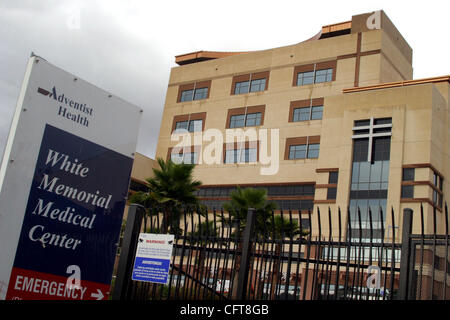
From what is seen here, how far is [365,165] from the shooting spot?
46.8 meters

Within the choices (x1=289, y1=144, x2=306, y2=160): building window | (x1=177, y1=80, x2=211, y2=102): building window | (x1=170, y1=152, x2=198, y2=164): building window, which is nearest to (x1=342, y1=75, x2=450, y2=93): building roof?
(x1=289, y1=144, x2=306, y2=160): building window

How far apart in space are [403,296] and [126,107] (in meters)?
3.39

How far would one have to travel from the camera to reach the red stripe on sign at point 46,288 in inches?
138

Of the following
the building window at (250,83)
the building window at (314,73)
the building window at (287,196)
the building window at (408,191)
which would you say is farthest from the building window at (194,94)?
the building window at (408,191)

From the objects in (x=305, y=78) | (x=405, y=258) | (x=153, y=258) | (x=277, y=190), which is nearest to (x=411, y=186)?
(x=277, y=190)

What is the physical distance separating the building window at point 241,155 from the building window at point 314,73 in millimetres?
8948

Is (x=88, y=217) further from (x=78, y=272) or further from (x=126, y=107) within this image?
(x=126, y=107)

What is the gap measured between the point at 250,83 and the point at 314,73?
826 cm

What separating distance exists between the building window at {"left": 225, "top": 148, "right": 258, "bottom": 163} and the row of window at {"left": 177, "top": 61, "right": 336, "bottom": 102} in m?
7.63

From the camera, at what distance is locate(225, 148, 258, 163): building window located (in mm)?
58375

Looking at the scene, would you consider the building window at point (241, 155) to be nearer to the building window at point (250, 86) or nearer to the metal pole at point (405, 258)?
the building window at point (250, 86)

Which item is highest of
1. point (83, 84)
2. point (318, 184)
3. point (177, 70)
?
A: point (177, 70)

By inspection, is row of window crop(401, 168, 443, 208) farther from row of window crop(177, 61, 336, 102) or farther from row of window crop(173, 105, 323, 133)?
row of window crop(177, 61, 336, 102)
